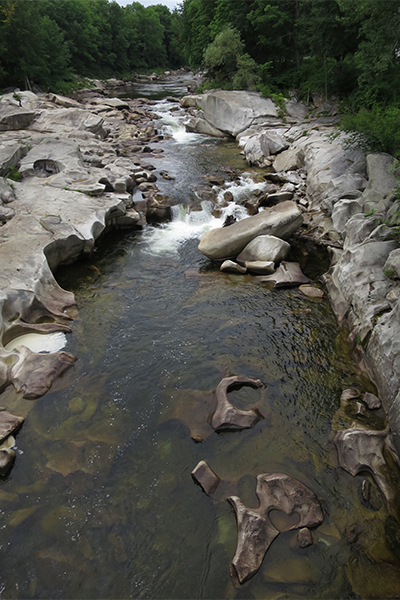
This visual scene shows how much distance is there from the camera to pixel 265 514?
5273 millimetres

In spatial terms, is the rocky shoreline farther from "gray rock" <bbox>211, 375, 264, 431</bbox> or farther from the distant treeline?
the distant treeline

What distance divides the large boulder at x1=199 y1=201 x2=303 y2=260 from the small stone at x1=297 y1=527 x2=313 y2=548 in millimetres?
8492

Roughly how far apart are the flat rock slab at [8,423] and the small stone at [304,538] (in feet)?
16.7

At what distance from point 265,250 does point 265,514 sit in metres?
8.01

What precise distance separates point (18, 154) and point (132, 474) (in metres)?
14.7

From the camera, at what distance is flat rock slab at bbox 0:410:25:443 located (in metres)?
6.30

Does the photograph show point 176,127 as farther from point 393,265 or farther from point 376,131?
point 393,265

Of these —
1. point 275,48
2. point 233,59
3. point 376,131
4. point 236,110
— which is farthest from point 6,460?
point 275,48

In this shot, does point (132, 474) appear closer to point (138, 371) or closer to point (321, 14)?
point (138, 371)

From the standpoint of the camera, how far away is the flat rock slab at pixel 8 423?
630 cm

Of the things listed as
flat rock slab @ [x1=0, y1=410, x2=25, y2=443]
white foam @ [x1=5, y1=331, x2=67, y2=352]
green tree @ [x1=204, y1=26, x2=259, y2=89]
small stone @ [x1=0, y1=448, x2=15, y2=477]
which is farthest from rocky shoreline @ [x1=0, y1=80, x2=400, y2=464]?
green tree @ [x1=204, y1=26, x2=259, y2=89]

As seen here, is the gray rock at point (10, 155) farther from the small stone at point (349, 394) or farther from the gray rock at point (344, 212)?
the small stone at point (349, 394)

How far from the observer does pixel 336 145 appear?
1566 centimetres

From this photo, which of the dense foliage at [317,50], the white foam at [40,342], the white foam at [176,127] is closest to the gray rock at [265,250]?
the dense foliage at [317,50]
